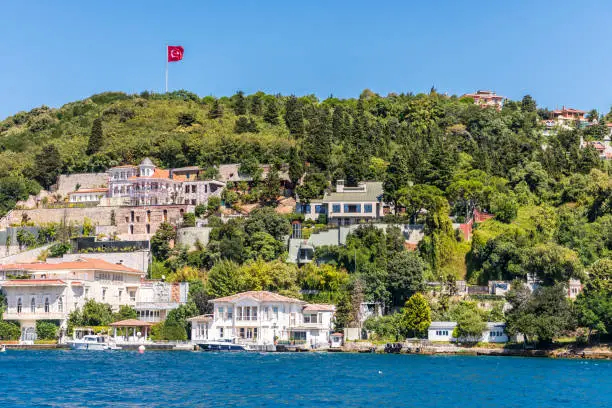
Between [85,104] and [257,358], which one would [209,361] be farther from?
[85,104]

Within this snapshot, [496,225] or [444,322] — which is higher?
[496,225]

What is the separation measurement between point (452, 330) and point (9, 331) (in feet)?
108

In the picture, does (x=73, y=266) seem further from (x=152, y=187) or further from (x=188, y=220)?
(x=152, y=187)

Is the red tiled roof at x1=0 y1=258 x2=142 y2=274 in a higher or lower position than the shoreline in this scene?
higher

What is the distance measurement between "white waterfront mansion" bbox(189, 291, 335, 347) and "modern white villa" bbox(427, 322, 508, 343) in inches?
300

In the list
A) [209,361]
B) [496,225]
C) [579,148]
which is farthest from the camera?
[579,148]

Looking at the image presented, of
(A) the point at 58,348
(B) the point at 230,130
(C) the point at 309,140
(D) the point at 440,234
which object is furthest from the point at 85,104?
(D) the point at 440,234

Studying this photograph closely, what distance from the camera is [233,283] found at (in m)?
64.3

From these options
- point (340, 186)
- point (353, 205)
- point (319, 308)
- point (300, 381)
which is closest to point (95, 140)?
point (340, 186)

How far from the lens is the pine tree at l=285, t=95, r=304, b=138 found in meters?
90.5

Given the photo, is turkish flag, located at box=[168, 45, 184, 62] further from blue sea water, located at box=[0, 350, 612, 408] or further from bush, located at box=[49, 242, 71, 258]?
blue sea water, located at box=[0, 350, 612, 408]

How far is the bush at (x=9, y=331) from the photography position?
64875 mm

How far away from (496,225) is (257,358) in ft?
80.2

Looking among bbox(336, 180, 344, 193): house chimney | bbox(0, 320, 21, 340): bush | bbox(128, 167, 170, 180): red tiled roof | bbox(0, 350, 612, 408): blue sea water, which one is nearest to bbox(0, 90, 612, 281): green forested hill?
bbox(336, 180, 344, 193): house chimney
